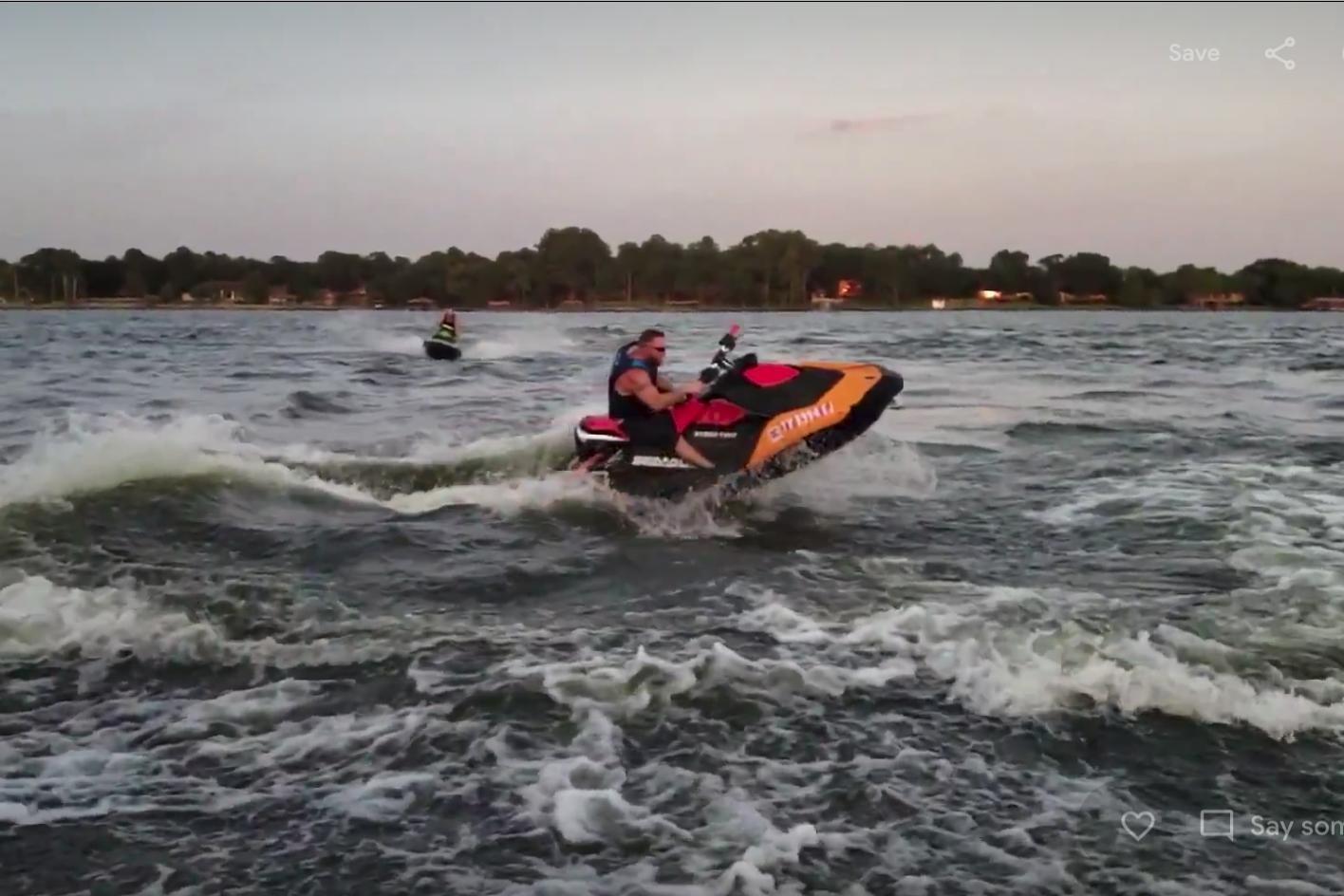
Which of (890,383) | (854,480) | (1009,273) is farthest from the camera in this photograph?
(1009,273)

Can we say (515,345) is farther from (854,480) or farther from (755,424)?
(755,424)

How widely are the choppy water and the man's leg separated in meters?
0.42

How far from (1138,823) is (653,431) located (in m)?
6.19

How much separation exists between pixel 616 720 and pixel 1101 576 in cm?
417

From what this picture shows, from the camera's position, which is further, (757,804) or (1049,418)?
(1049,418)

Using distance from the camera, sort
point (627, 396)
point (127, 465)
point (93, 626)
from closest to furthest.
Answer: point (93, 626), point (627, 396), point (127, 465)

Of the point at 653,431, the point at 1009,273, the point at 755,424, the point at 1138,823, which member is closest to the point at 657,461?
the point at 653,431

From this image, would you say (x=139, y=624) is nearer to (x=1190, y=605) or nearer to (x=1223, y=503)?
(x=1190, y=605)

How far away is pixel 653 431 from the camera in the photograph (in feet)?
33.5

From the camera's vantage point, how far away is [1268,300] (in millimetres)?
111938

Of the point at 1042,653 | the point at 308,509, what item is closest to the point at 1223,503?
the point at 1042,653

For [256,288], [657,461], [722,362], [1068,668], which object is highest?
[256,288]

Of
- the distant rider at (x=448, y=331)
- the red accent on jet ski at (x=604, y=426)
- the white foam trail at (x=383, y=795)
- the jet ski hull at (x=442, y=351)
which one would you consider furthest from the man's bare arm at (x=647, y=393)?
the distant rider at (x=448, y=331)

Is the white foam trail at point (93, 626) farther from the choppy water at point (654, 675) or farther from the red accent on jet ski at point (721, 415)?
the red accent on jet ski at point (721, 415)
